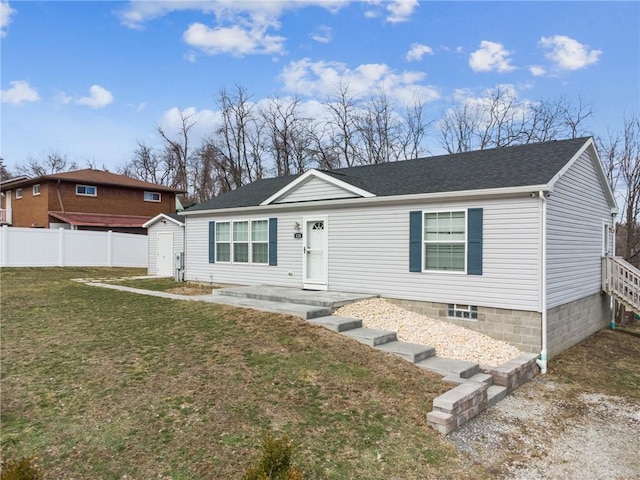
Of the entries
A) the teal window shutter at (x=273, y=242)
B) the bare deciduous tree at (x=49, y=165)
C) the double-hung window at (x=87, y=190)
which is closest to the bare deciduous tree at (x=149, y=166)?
the bare deciduous tree at (x=49, y=165)

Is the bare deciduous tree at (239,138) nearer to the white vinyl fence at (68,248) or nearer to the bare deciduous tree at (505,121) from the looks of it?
the white vinyl fence at (68,248)

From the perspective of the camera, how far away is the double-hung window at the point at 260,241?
12531 mm

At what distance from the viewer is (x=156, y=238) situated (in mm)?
18906

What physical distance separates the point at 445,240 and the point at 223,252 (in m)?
7.63

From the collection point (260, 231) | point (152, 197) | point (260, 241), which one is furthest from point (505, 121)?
point (152, 197)

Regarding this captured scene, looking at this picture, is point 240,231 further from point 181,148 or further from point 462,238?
point 181,148

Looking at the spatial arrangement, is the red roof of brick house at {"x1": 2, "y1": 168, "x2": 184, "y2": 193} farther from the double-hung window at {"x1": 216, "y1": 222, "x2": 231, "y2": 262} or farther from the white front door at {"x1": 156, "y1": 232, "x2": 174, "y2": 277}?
the double-hung window at {"x1": 216, "y1": 222, "x2": 231, "y2": 262}

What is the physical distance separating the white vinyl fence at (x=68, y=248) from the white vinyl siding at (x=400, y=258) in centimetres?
1096

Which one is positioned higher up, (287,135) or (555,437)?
(287,135)

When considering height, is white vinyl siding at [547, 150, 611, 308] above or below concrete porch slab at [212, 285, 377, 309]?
above

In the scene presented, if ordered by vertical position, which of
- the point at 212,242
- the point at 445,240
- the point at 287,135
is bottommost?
the point at 212,242

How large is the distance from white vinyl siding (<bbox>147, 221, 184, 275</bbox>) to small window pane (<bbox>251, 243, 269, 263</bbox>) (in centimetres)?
597

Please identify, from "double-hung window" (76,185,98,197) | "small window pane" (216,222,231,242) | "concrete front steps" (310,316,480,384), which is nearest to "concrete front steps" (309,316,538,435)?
"concrete front steps" (310,316,480,384)

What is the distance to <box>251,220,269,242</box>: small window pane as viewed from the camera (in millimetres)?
12531
